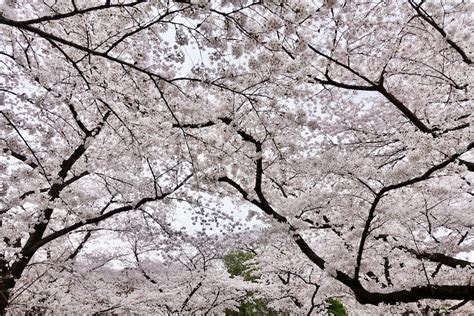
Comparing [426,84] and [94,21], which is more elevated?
[426,84]

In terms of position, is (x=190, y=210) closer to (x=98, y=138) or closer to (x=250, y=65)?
(x=98, y=138)

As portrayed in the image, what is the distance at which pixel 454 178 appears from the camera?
280 inches

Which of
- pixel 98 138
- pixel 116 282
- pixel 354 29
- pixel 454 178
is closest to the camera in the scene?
pixel 354 29

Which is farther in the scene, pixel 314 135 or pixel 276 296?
pixel 276 296

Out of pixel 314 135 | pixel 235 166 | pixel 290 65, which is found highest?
pixel 314 135

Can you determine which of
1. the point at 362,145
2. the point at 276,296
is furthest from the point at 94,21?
the point at 276,296

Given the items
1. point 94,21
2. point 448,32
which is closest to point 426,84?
point 448,32

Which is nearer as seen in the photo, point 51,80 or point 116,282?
point 51,80

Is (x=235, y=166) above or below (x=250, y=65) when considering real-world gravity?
above

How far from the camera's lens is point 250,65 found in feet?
16.3

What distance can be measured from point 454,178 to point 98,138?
21.2 feet

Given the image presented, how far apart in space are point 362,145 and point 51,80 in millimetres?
5069

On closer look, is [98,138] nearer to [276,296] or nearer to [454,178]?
[454,178]

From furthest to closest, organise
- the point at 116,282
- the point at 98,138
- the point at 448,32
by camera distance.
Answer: the point at 116,282 < the point at 98,138 < the point at 448,32
